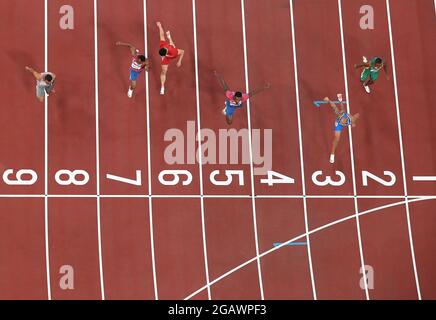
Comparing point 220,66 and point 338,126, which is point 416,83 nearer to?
point 338,126

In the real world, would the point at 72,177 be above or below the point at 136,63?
below

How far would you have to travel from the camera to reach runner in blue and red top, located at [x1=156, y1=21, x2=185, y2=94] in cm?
1553

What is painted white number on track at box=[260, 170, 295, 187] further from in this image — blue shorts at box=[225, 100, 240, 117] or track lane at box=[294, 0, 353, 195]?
blue shorts at box=[225, 100, 240, 117]

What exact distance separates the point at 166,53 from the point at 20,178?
424cm

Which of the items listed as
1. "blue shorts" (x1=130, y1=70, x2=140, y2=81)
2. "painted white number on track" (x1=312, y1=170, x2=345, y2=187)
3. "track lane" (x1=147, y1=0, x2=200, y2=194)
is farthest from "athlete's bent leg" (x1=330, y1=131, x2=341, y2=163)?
"blue shorts" (x1=130, y1=70, x2=140, y2=81)

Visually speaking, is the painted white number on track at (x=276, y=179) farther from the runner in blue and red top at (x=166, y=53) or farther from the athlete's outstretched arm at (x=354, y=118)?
the runner in blue and red top at (x=166, y=53)

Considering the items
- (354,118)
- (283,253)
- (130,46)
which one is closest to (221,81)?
(130,46)

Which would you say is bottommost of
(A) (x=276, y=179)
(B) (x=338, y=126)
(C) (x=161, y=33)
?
(A) (x=276, y=179)

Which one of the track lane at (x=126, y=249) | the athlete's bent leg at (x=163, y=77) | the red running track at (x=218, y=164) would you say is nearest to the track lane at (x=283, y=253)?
the red running track at (x=218, y=164)

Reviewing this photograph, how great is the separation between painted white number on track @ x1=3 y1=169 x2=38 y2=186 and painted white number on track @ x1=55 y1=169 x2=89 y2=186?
1.65 feet

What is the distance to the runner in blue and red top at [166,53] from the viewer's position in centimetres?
1553

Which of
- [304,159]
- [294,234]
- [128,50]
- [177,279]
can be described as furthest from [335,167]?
[128,50]

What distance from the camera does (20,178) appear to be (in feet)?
50.5

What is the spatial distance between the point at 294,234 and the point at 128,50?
575 centimetres
